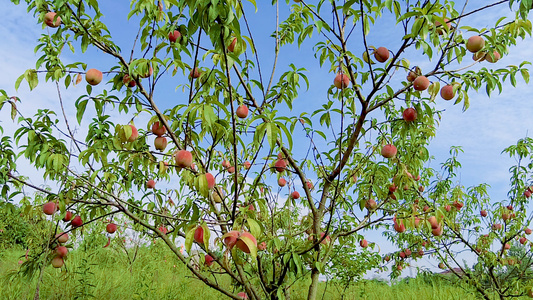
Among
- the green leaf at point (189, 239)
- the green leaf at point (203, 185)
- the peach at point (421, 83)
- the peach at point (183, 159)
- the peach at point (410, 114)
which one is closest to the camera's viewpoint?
the green leaf at point (189, 239)

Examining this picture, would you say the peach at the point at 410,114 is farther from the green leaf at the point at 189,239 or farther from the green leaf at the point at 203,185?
the green leaf at the point at 189,239

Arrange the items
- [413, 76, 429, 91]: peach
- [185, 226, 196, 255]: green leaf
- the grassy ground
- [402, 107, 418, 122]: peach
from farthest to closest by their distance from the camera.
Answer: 1. the grassy ground
2. [402, 107, 418, 122]: peach
3. [413, 76, 429, 91]: peach
4. [185, 226, 196, 255]: green leaf

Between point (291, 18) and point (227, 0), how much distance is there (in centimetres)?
190

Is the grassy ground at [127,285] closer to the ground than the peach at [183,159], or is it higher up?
closer to the ground

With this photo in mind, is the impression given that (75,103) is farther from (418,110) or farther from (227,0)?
(418,110)

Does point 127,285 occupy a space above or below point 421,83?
below

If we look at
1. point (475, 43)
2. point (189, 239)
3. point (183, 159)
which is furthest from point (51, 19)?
point (475, 43)

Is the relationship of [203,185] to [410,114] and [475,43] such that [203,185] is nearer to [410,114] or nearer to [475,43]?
[410,114]

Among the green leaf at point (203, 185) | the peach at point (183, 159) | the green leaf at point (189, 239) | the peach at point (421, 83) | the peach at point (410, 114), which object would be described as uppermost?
the peach at point (421, 83)

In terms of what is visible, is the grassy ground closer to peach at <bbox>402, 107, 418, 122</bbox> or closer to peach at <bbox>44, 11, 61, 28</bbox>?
peach at <bbox>402, 107, 418, 122</bbox>

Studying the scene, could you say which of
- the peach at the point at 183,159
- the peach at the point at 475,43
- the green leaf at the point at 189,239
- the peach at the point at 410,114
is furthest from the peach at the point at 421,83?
the green leaf at the point at 189,239

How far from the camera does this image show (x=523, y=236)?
519 cm

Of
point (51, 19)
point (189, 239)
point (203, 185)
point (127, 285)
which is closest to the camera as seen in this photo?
point (189, 239)

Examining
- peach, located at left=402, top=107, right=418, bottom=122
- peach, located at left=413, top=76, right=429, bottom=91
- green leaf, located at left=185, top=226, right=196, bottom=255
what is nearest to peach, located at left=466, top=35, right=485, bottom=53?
peach, located at left=413, top=76, right=429, bottom=91
